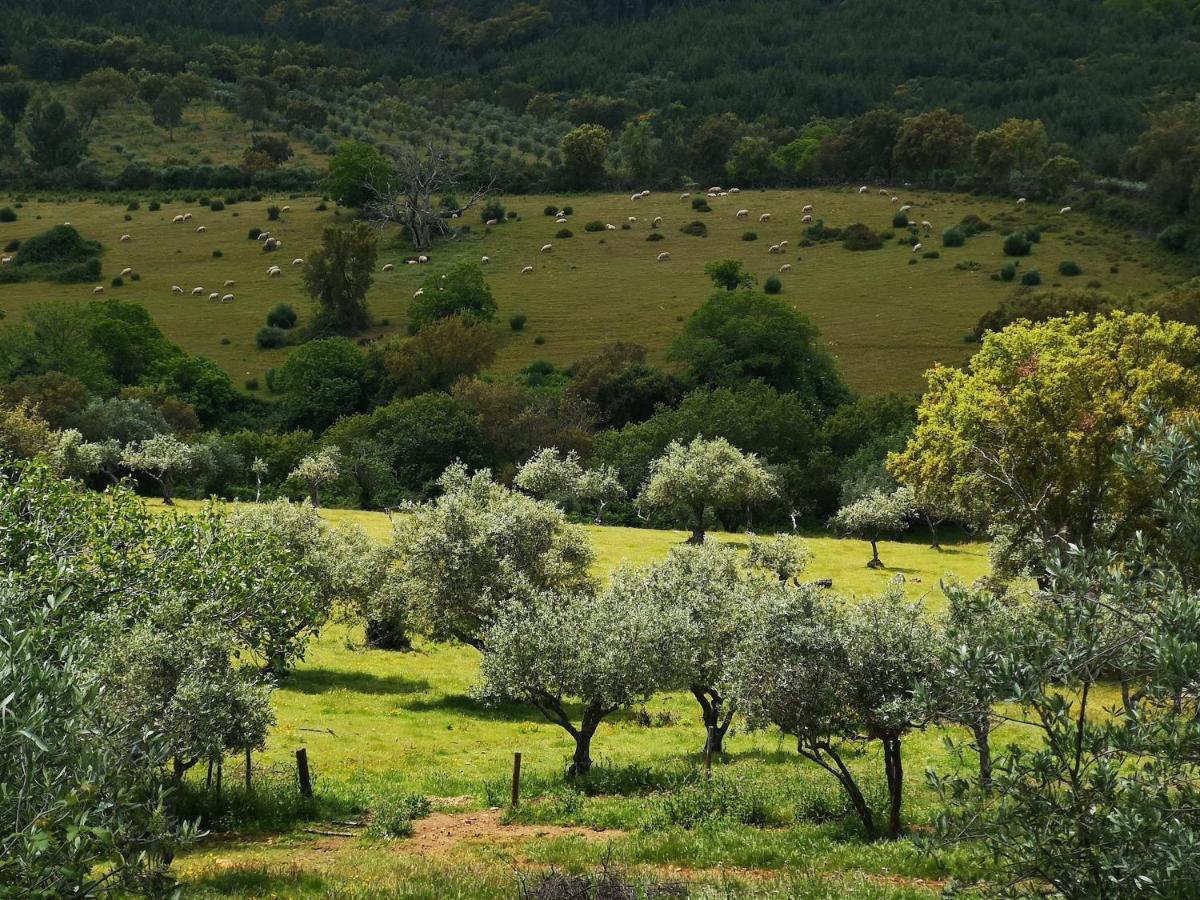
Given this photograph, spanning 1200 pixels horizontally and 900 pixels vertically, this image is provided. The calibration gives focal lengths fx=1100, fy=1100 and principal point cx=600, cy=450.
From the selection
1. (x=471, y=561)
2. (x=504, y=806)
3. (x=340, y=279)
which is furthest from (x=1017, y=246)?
(x=504, y=806)

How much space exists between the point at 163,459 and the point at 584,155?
388 feet

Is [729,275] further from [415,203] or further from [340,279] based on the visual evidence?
[415,203]

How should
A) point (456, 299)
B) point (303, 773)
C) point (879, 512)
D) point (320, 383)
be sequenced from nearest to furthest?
point (303, 773) < point (879, 512) < point (320, 383) < point (456, 299)

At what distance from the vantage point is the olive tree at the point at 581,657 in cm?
2698

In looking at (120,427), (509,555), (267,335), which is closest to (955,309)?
(267,335)

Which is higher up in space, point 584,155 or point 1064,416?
point 1064,416

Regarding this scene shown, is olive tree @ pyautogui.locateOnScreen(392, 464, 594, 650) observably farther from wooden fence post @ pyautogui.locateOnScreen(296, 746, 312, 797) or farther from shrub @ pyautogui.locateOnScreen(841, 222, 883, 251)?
shrub @ pyautogui.locateOnScreen(841, 222, 883, 251)

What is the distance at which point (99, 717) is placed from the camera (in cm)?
1439

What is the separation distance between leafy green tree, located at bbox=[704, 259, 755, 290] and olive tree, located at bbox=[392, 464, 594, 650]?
8794cm

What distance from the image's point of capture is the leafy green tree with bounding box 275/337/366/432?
339 feet

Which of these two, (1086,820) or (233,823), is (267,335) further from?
(1086,820)

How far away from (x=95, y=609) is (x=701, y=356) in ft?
290

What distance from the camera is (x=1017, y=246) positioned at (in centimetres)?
12862

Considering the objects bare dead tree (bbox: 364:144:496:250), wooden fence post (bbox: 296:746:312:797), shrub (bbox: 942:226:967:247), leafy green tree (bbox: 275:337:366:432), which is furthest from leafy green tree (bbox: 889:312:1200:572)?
bare dead tree (bbox: 364:144:496:250)
